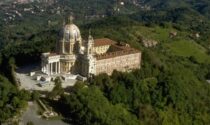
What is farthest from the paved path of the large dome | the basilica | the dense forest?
the large dome

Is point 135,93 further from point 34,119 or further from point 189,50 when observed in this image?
point 189,50

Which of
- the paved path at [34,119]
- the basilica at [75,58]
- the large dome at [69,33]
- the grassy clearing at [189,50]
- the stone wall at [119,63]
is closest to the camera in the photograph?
the paved path at [34,119]

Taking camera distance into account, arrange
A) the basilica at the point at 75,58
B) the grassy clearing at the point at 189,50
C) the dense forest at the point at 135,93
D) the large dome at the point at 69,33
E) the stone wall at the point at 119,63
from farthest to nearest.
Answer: the grassy clearing at the point at 189,50 → the stone wall at the point at 119,63 → the large dome at the point at 69,33 → the basilica at the point at 75,58 → the dense forest at the point at 135,93

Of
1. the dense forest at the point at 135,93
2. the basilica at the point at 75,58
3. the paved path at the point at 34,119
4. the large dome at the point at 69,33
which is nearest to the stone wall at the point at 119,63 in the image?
the basilica at the point at 75,58

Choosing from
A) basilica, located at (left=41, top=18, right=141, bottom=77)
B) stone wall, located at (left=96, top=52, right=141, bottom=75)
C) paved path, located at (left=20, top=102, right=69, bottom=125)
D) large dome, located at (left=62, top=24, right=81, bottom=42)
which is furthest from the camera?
stone wall, located at (left=96, top=52, right=141, bottom=75)

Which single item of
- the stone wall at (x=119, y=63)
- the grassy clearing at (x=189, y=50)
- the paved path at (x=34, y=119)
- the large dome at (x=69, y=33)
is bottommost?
the grassy clearing at (x=189, y=50)

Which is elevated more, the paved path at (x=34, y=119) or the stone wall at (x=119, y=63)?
the stone wall at (x=119, y=63)

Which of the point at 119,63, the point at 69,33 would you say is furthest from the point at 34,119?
the point at 119,63

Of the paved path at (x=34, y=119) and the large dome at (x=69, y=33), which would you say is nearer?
the paved path at (x=34, y=119)

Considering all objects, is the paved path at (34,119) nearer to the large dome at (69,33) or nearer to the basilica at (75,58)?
the basilica at (75,58)

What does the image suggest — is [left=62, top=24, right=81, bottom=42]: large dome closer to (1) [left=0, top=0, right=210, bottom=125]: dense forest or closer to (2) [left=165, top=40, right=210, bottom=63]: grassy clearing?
(1) [left=0, top=0, right=210, bottom=125]: dense forest

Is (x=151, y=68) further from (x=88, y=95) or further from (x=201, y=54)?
(x=201, y=54)
